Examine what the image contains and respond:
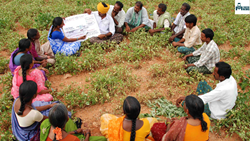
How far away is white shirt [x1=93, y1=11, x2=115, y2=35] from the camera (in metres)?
6.32

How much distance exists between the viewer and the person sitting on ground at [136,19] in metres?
6.82

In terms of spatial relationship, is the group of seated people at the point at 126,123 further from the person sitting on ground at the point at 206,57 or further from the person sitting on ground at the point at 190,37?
the person sitting on ground at the point at 190,37

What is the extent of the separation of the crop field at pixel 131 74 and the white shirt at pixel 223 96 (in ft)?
0.51

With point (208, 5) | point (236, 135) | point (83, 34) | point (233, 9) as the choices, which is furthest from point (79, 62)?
point (233, 9)

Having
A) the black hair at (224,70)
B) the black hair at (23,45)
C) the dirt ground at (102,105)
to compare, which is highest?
the black hair at (23,45)

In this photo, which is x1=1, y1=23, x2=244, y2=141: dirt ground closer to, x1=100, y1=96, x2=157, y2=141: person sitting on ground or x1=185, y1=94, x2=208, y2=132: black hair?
x1=100, y1=96, x2=157, y2=141: person sitting on ground

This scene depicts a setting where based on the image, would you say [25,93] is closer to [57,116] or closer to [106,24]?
[57,116]

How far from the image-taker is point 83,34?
6.25 meters

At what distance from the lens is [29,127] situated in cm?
294

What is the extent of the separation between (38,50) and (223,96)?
16.3ft

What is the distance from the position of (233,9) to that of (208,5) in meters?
1.25

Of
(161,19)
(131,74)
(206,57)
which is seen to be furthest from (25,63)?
(161,19)

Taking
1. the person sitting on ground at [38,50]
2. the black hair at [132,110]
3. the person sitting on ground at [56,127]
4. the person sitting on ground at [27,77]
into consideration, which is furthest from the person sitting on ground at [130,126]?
the person sitting on ground at [38,50]

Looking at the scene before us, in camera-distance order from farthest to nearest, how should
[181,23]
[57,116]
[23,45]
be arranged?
1. [181,23]
2. [23,45]
3. [57,116]
